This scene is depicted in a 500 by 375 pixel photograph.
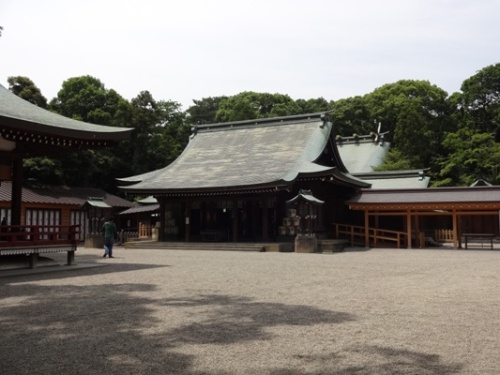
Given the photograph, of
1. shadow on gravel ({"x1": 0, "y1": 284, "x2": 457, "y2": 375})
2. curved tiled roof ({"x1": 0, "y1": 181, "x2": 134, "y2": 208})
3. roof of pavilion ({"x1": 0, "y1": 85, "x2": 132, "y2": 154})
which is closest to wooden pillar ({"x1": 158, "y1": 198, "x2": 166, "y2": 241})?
curved tiled roof ({"x1": 0, "y1": 181, "x2": 134, "y2": 208})

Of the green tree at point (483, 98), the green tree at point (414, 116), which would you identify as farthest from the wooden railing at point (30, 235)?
the green tree at point (483, 98)

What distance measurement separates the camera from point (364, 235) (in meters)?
25.5

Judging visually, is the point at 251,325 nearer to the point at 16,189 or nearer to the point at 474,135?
the point at 16,189

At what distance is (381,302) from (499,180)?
101 feet

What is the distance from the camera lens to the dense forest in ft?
118

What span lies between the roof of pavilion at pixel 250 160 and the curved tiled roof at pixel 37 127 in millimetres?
9578

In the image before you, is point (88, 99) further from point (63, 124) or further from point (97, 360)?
point (97, 360)

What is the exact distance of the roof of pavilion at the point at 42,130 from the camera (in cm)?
1261

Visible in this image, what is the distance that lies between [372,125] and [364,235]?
105 ft

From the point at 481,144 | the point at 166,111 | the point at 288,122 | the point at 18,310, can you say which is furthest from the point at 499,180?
the point at 166,111

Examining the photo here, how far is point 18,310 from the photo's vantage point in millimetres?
7516

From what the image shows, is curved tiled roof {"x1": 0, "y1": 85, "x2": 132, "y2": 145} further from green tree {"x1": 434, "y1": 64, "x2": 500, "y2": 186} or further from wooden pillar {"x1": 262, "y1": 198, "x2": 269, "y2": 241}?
green tree {"x1": 434, "y1": 64, "x2": 500, "y2": 186}

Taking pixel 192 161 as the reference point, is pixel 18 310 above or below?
below

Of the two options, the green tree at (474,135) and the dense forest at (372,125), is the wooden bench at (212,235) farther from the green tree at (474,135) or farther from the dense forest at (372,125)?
the green tree at (474,135)
